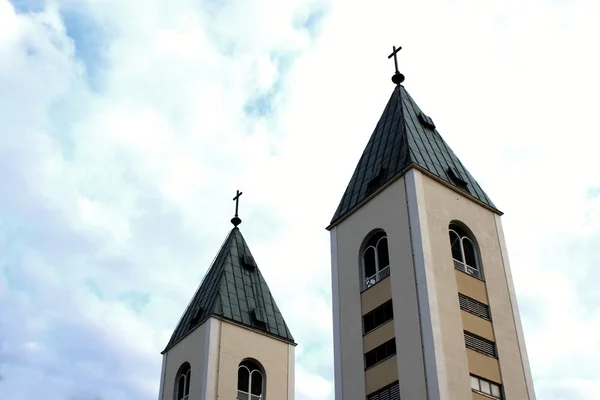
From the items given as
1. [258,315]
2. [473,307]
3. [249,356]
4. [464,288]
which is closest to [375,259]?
[464,288]

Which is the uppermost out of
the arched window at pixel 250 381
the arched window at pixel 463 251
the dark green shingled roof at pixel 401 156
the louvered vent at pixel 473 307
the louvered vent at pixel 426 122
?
the louvered vent at pixel 426 122

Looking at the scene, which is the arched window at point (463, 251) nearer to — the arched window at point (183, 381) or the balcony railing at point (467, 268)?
the balcony railing at point (467, 268)

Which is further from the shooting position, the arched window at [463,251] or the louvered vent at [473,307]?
the arched window at [463,251]

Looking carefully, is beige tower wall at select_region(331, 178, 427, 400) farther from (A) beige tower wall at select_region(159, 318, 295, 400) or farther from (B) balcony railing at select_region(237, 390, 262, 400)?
(B) balcony railing at select_region(237, 390, 262, 400)

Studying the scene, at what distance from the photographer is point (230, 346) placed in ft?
126

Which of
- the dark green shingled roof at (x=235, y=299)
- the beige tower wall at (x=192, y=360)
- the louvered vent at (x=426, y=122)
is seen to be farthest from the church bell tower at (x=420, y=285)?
the beige tower wall at (x=192, y=360)

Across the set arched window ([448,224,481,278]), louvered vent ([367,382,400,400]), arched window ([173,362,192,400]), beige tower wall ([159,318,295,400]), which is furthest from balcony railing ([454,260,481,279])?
arched window ([173,362,192,400])

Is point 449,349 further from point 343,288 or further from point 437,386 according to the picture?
point 343,288

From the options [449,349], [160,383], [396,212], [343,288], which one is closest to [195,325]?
[160,383]

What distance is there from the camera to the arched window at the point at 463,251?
30.6 meters

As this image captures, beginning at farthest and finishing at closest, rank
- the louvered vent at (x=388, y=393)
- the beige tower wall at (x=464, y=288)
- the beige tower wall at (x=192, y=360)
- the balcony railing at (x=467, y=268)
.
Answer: the beige tower wall at (x=192, y=360) < the balcony railing at (x=467, y=268) < the louvered vent at (x=388, y=393) < the beige tower wall at (x=464, y=288)

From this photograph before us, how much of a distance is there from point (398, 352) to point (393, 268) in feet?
10.4

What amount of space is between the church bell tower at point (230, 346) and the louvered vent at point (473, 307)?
1250 cm

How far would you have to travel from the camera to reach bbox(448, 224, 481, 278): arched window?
100 feet
